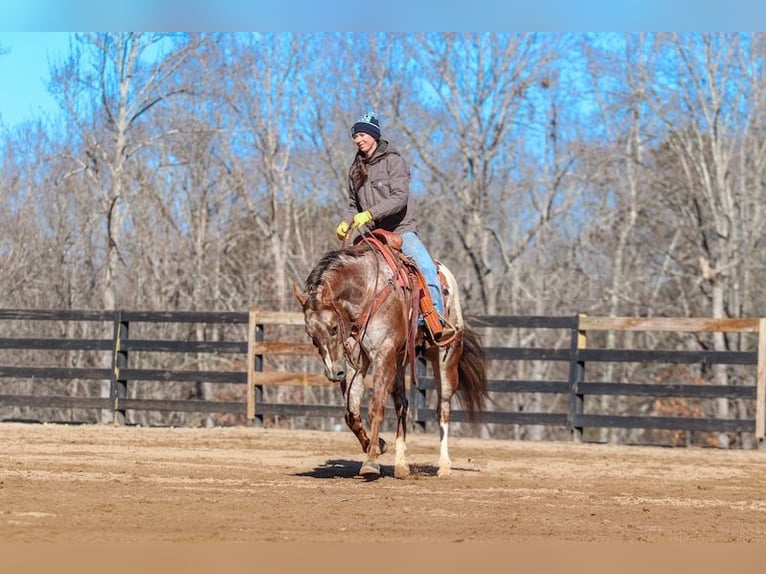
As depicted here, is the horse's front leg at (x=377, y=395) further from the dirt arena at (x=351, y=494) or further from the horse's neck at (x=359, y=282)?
the horse's neck at (x=359, y=282)

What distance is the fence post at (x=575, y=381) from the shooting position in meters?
13.5

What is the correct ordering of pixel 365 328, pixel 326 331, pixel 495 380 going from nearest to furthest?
pixel 326 331
pixel 365 328
pixel 495 380

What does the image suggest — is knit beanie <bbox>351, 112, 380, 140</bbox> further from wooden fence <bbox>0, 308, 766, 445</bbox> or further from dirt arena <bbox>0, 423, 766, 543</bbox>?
wooden fence <bbox>0, 308, 766, 445</bbox>

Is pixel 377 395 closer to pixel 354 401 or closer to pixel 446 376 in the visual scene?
pixel 354 401

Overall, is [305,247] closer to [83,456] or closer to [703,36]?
[703,36]

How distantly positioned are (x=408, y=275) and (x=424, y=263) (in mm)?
346

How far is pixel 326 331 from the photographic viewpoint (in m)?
7.78

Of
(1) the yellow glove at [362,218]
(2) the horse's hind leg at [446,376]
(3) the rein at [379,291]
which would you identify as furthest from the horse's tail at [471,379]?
(1) the yellow glove at [362,218]

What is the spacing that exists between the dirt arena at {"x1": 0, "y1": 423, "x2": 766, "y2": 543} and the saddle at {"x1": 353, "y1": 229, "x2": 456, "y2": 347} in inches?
46.7

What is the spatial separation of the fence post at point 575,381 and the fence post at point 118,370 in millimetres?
5826

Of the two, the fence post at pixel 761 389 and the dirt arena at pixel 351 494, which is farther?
the fence post at pixel 761 389

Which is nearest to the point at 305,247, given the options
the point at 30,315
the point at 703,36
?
the point at 703,36

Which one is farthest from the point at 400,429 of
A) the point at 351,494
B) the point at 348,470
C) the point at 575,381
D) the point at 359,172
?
the point at 575,381

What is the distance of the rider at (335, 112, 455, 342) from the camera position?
860cm
